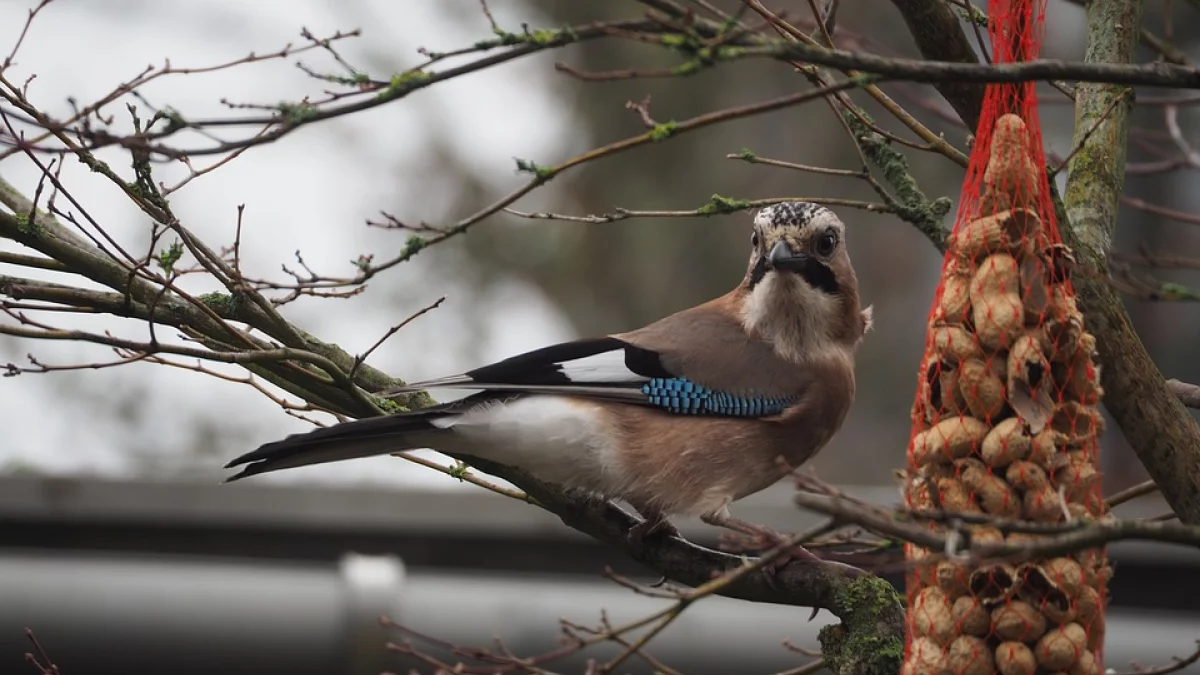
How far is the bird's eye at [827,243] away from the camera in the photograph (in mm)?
4488

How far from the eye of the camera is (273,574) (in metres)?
6.01

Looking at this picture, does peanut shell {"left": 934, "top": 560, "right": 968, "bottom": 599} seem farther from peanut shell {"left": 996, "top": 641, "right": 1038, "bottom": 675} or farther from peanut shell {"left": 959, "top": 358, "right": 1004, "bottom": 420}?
peanut shell {"left": 959, "top": 358, "right": 1004, "bottom": 420}

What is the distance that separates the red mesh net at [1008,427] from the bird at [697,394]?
106cm

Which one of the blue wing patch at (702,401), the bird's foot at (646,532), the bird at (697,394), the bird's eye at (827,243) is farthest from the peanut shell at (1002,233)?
the blue wing patch at (702,401)

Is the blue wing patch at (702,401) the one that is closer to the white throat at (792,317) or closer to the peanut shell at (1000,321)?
the white throat at (792,317)

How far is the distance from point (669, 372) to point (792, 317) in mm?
511

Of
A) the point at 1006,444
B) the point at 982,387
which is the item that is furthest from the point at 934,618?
the point at 982,387

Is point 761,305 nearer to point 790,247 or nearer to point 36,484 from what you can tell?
point 790,247

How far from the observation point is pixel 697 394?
14.9 feet

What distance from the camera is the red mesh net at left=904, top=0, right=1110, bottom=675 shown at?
107 inches

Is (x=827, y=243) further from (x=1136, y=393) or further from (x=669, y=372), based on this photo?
(x=1136, y=393)

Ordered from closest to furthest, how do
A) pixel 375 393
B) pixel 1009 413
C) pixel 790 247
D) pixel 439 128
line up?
pixel 1009 413
pixel 375 393
pixel 790 247
pixel 439 128

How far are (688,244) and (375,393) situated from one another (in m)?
10.9

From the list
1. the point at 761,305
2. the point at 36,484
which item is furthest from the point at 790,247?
the point at 36,484
